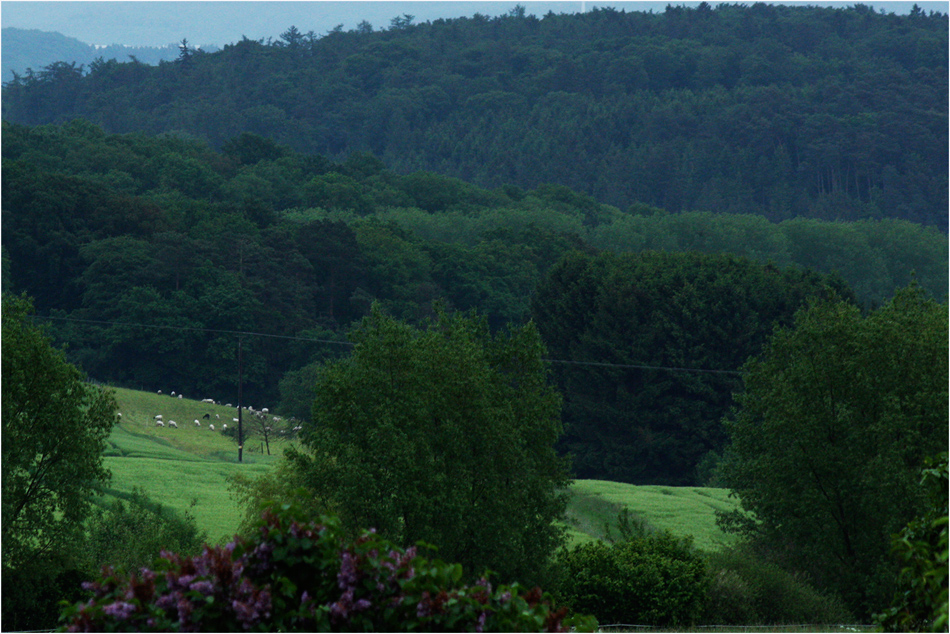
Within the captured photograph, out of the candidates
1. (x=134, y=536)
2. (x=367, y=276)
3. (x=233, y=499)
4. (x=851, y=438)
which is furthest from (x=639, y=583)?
(x=367, y=276)

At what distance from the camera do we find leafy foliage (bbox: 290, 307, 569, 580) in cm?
1878

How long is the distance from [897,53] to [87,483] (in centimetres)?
19601

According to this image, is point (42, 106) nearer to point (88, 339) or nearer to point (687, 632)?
point (88, 339)

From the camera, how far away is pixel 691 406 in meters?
59.3

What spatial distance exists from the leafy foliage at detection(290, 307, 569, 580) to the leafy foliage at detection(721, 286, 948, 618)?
595 centimetres

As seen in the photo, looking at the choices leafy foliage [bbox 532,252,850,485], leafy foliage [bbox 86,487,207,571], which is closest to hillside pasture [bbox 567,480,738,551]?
leafy foliage [bbox 86,487,207,571]

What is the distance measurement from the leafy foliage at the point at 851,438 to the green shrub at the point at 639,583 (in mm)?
3763

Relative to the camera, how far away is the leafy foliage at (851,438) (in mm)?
21734

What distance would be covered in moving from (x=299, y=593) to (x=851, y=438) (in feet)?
62.0

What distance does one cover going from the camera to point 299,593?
6059 mm

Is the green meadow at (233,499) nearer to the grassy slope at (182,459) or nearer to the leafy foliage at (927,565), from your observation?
the grassy slope at (182,459)

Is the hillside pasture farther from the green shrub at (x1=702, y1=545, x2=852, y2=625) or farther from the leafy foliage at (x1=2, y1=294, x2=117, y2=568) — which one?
the leafy foliage at (x1=2, y1=294, x2=117, y2=568)

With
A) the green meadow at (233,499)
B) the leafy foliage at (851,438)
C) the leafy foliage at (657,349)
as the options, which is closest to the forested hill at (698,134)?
the leafy foliage at (657,349)

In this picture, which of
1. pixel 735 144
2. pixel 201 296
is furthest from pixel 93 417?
pixel 735 144
